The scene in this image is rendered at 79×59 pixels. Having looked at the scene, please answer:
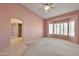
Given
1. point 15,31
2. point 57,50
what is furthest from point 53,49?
point 15,31

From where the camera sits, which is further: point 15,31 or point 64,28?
point 15,31

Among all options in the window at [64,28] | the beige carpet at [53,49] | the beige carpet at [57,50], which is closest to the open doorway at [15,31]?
the window at [64,28]

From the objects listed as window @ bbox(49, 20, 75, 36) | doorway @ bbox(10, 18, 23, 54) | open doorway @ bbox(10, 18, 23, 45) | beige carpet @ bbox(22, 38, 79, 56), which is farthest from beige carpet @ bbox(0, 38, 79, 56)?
open doorway @ bbox(10, 18, 23, 45)

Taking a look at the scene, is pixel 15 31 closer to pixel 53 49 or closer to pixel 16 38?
pixel 16 38

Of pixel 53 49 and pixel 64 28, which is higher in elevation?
pixel 64 28

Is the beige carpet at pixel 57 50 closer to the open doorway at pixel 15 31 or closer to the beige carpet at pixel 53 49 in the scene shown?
the beige carpet at pixel 53 49

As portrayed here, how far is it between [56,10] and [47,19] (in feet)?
1.66

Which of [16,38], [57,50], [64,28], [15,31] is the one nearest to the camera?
[57,50]

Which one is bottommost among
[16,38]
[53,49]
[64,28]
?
[16,38]

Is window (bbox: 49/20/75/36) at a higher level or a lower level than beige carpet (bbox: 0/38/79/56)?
higher

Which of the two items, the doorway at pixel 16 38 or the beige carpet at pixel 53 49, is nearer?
the beige carpet at pixel 53 49

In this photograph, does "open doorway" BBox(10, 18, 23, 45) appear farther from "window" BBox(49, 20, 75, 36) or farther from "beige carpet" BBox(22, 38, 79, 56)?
"beige carpet" BBox(22, 38, 79, 56)

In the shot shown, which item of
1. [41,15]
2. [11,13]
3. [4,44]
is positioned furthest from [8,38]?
[41,15]

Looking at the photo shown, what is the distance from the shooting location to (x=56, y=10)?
10.3ft
